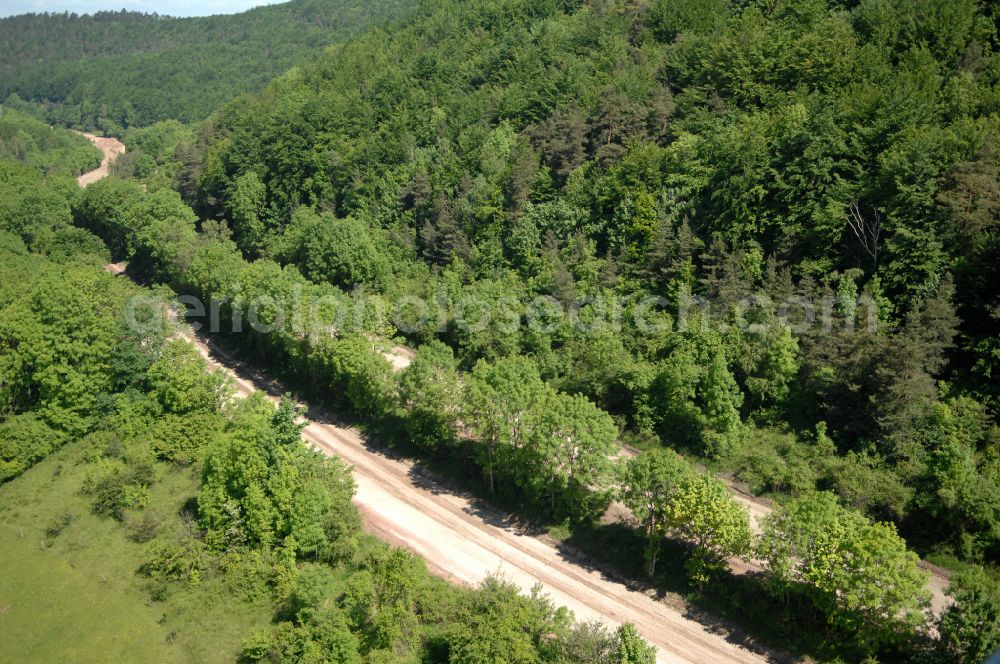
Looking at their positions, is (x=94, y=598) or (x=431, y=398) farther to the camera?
(x=431, y=398)

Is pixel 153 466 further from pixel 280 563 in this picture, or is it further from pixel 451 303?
pixel 451 303

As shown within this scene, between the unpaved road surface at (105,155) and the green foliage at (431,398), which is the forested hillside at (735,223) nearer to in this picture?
the green foliage at (431,398)

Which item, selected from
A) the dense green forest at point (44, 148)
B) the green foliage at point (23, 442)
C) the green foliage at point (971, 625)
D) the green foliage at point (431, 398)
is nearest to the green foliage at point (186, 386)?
the green foliage at point (23, 442)

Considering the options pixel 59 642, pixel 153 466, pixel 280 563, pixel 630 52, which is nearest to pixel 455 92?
pixel 630 52

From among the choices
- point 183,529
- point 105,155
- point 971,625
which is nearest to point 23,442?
point 183,529

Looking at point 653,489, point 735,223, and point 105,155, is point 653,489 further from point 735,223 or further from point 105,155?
point 105,155
